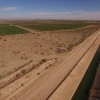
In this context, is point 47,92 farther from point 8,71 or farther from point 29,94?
point 8,71

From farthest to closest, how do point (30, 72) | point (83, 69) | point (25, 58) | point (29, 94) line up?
1. point (25, 58)
2. point (83, 69)
3. point (30, 72)
4. point (29, 94)

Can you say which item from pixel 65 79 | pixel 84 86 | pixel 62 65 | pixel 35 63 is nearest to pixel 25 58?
pixel 35 63

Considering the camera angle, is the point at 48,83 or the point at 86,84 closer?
the point at 48,83

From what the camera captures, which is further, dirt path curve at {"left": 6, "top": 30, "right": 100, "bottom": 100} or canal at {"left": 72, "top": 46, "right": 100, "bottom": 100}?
canal at {"left": 72, "top": 46, "right": 100, "bottom": 100}

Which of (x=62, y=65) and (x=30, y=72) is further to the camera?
(x=62, y=65)

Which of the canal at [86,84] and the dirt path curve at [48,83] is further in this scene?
the canal at [86,84]

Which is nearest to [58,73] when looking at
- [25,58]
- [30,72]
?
[30,72]

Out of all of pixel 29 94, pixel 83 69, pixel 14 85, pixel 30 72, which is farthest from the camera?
pixel 83 69

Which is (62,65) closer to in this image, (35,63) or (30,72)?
(35,63)

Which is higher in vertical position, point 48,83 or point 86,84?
point 48,83
